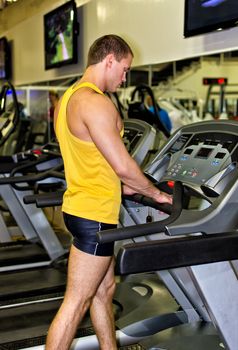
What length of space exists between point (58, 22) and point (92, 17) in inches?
27.1

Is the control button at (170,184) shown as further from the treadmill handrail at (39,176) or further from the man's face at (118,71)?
the treadmill handrail at (39,176)

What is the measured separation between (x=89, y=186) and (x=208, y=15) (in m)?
1.78

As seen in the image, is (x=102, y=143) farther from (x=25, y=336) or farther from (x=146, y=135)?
(x=25, y=336)

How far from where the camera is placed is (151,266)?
1.86 m

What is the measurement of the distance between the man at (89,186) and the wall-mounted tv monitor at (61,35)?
3.41 metres

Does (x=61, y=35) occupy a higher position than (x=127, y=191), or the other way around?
(x=61, y=35)

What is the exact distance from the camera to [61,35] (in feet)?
19.4

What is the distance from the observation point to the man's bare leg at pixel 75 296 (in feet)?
7.41

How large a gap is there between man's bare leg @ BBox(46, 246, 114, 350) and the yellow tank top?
8.0 inches

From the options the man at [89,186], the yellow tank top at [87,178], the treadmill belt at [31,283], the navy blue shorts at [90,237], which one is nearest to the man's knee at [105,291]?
the man at [89,186]

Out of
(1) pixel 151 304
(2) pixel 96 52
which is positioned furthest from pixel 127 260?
(1) pixel 151 304

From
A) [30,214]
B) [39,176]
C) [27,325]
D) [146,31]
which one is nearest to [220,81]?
[146,31]

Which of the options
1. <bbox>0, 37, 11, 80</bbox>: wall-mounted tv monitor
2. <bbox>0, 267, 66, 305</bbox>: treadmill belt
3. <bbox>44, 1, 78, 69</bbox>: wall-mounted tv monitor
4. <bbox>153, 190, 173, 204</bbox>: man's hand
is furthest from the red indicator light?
<bbox>0, 37, 11, 80</bbox>: wall-mounted tv monitor

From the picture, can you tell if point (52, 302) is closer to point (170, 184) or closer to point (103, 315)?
point (103, 315)
